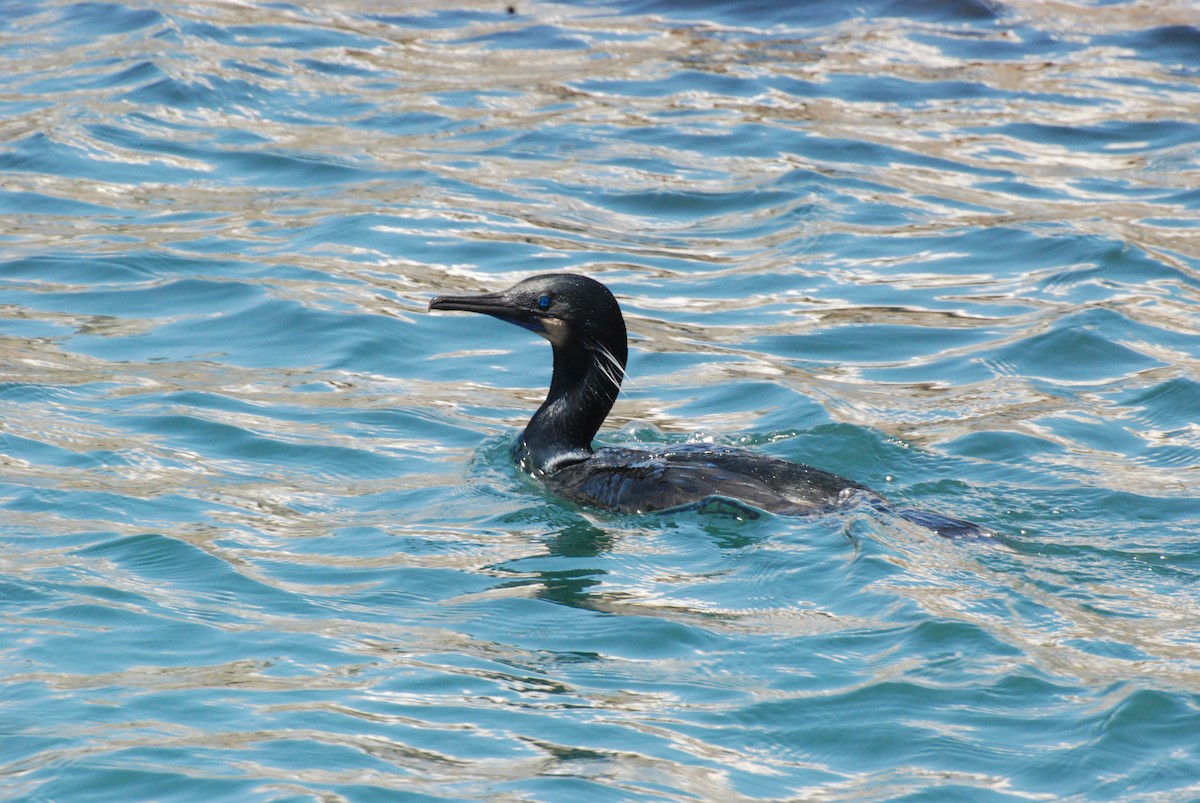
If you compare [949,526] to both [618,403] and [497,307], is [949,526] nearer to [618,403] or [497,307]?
[497,307]

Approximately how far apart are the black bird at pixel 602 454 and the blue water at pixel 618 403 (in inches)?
6.0

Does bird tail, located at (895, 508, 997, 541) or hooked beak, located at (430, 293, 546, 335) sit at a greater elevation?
hooked beak, located at (430, 293, 546, 335)

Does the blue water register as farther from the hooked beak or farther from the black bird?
the hooked beak

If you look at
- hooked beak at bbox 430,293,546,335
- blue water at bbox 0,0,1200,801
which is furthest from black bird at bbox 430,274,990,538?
blue water at bbox 0,0,1200,801

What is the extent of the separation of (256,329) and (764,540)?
13.8 ft

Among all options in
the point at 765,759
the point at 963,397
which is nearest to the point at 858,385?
the point at 963,397

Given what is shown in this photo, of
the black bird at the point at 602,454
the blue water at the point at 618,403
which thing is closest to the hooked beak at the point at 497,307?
the black bird at the point at 602,454

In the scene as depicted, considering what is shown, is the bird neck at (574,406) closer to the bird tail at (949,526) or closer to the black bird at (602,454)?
the black bird at (602,454)

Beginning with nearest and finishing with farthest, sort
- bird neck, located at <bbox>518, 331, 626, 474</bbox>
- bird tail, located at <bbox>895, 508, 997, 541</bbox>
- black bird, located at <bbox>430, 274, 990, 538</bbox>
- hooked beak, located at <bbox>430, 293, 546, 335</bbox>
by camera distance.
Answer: bird tail, located at <bbox>895, 508, 997, 541</bbox> < black bird, located at <bbox>430, 274, 990, 538</bbox> < hooked beak, located at <bbox>430, 293, 546, 335</bbox> < bird neck, located at <bbox>518, 331, 626, 474</bbox>

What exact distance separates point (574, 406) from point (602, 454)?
277 mm

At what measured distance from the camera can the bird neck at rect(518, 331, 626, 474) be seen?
25.3 feet

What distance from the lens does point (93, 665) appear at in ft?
18.1

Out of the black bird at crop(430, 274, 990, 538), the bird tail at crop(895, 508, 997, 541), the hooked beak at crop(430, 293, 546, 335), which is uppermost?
the hooked beak at crop(430, 293, 546, 335)

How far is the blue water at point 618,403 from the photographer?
5129 mm
